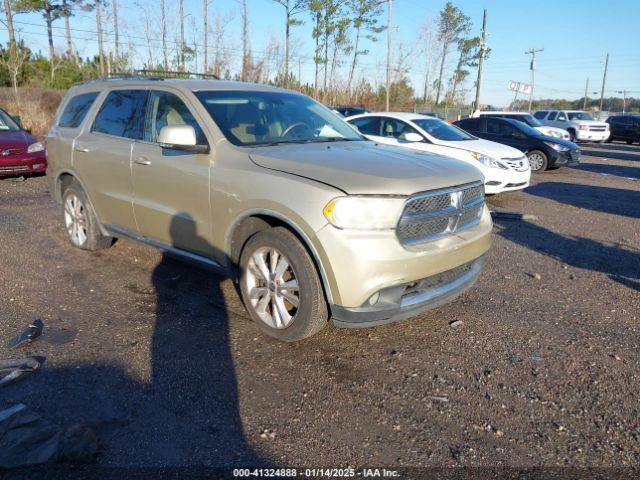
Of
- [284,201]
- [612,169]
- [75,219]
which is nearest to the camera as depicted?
[284,201]

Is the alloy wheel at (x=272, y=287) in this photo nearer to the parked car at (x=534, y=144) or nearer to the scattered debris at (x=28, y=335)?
the scattered debris at (x=28, y=335)

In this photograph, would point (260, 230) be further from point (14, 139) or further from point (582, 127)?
point (582, 127)

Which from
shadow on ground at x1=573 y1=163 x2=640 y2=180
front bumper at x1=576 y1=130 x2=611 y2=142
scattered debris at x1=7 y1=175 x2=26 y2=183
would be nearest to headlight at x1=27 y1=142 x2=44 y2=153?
scattered debris at x1=7 y1=175 x2=26 y2=183

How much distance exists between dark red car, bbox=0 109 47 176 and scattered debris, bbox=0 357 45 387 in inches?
330

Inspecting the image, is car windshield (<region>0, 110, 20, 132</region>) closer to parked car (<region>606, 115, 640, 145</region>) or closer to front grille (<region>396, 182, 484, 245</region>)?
front grille (<region>396, 182, 484, 245</region>)

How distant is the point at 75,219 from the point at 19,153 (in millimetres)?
5891

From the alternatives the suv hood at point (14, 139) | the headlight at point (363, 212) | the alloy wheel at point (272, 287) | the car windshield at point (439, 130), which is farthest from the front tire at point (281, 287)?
the suv hood at point (14, 139)

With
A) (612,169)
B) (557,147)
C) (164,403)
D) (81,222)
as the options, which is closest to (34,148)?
(81,222)

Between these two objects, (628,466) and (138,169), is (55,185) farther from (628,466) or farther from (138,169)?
(628,466)

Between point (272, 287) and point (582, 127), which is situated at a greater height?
point (582, 127)

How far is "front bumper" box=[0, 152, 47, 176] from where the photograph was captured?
33.3ft

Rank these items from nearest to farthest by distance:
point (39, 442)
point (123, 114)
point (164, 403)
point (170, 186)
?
point (39, 442)
point (164, 403)
point (170, 186)
point (123, 114)

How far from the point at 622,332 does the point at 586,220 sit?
4594 mm

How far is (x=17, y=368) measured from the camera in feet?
10.6
